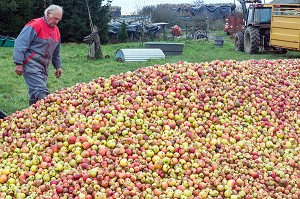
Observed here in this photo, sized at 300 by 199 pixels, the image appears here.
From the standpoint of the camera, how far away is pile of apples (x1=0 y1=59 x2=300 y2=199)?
3.42 meters

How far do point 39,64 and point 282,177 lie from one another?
371 centimetres

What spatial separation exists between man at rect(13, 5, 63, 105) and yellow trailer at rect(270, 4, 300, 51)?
1097 centimetres

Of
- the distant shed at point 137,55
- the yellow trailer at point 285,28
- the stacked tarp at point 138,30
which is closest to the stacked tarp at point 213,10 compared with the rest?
the stacked tarp at point 138,30

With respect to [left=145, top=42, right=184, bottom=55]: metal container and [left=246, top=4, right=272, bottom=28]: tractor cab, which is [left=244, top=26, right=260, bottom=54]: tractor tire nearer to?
[left=246, top=4, right=272, bottom=28]: tractor cab

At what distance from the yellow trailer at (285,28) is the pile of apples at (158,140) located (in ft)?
35.1

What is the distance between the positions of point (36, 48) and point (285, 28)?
11777 millimetres

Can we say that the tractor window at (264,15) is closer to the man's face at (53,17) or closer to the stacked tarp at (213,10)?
the man's face at (53,17)

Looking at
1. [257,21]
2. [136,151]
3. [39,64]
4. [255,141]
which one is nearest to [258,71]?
[255,141]

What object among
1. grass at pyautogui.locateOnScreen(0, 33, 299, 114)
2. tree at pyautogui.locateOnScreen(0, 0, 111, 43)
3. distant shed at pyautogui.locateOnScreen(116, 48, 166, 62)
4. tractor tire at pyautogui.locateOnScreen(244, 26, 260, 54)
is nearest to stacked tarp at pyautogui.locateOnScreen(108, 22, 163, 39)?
tree at pyautogui.locateOnScreen(0, 0, 111, 43)

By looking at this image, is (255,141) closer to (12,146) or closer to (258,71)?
(258,71)

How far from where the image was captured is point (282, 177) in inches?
141

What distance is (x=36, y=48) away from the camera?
596cm

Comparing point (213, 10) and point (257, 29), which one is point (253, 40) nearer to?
point (257, 29)

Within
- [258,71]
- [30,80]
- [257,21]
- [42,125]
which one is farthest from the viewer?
[257,21]
